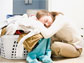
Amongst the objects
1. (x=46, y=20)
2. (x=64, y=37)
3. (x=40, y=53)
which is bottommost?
(x=40, y=53)

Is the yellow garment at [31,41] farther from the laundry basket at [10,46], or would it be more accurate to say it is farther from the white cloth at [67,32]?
the white cloth at [67,32]

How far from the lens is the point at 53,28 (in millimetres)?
1251

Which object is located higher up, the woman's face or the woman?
the woman's face

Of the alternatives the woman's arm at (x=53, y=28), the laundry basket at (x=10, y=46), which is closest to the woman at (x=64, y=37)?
the woman's arm at (x=53, y=28)

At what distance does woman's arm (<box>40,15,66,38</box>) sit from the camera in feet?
4.00

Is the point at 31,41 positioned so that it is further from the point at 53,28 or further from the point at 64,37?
the point at 64,37

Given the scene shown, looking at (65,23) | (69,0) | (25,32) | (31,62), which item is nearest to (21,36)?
(25,32)

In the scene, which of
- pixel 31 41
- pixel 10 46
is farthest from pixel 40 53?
pixel 10 46

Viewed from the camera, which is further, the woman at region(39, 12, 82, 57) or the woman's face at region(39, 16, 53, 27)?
the woman's face at region(39, 16, 53, 27)

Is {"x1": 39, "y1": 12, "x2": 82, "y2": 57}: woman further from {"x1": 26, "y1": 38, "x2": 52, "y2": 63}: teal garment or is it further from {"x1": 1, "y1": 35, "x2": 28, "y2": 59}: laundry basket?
{"x1": 1, "y1": 35, "x2": 28, "y2": 59}: laundry basket

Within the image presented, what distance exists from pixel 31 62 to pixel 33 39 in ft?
0.58

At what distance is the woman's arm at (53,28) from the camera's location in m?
1.22

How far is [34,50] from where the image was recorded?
47.8 inches

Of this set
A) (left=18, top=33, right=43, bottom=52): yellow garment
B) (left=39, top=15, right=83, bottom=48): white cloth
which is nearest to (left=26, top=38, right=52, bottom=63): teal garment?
(left=18, top=33, right=43, bottom=52): yellow garment
